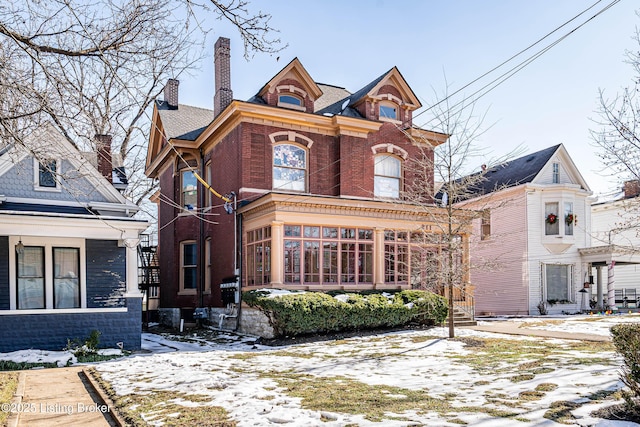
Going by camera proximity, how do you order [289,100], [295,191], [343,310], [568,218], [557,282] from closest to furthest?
[343,310] → [295,191] → [289,100] → [568,218] → [557,282]

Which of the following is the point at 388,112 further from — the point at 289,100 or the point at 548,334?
the point at 548,334

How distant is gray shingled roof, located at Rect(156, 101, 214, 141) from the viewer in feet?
75.6

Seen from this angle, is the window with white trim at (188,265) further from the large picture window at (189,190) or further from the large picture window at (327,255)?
the large picture window at (327,255)

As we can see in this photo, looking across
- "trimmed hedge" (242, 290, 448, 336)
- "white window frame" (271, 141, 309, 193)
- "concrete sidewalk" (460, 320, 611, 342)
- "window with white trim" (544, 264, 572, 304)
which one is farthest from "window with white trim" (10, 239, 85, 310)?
"window with white trim" (544, 264, 572, 304)

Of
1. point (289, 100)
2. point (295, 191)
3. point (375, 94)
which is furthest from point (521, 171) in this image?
point (295, 191)

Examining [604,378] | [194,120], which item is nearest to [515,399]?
[604,378]

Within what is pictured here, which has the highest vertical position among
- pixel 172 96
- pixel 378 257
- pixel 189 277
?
pixel 172 96

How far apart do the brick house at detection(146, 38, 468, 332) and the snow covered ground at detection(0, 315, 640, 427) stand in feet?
12.1

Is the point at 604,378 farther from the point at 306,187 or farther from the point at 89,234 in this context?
the point at 306,187

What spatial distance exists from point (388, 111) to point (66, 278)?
13.8 meters

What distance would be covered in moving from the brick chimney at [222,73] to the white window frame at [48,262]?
9.02 metres

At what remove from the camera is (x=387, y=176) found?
21.4 metres

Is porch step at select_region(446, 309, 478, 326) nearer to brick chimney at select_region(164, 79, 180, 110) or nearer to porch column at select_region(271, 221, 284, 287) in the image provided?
porch column at select_region(271, 221, 284, 287)

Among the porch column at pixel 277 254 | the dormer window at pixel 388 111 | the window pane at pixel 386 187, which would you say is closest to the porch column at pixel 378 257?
the window pane at pixel 386 187
